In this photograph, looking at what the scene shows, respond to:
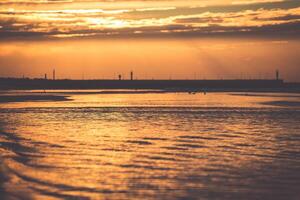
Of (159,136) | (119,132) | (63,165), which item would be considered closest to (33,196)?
(63,165)

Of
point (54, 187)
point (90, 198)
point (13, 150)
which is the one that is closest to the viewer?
point (90, 198)

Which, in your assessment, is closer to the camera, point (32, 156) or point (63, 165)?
point (63, 165)

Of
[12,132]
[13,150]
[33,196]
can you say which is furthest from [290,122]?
[33,196]

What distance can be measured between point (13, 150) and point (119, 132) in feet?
29.3

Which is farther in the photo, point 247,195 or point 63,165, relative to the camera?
point 63,165

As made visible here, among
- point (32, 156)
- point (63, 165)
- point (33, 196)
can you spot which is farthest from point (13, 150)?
point (33, 196)

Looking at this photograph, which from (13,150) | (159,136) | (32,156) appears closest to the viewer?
(32,156)

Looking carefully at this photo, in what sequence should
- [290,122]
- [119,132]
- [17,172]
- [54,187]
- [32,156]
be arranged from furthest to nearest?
[290,122]
[119,132]
[32,156]
[17,172]
[54,187]

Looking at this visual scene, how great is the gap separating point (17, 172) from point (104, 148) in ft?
21.2

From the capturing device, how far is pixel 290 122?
40.1m

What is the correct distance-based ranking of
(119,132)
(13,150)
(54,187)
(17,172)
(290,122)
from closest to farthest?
(54,187)
(17,172)
(13,150)
(119,132)
(290,122)

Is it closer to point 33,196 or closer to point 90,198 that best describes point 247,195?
point 90,198

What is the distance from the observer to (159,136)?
30.1m

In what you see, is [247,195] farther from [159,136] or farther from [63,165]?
[159,136]
